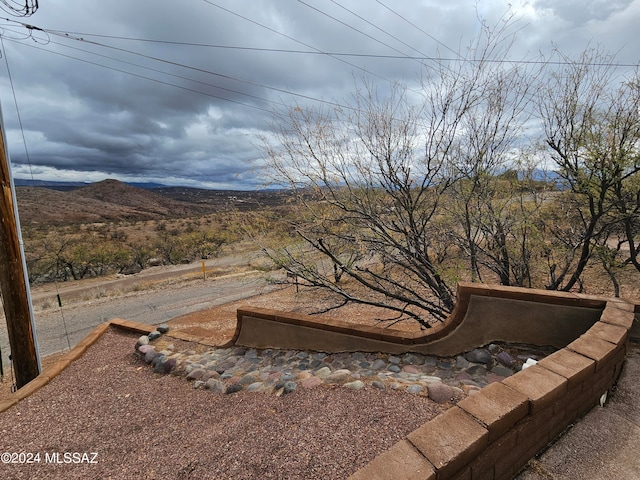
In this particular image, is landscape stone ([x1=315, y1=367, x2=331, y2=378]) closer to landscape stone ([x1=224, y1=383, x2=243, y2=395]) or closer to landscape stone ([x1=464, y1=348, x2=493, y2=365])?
landscape stone ([x1=224, y1=383, x2=243, y2=395])

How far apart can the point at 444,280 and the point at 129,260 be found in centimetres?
2396

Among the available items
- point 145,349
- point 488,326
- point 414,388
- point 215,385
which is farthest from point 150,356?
point 488,326

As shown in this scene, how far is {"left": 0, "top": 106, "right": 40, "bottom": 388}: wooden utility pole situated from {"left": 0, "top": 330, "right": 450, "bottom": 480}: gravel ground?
1.25m

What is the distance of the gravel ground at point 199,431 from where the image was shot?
231 cm

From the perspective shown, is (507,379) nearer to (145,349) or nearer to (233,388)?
(233,388)

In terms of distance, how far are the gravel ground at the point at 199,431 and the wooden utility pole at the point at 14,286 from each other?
125 centimetres

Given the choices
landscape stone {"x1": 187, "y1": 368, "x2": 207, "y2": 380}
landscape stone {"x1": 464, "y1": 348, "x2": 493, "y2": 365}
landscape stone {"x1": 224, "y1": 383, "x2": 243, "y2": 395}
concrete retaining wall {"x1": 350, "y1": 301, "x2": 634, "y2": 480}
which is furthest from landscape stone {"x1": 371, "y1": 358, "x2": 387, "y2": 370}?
landscape stone {"x1": 187, "y1": 368, "x2": 207, "y2": 380}

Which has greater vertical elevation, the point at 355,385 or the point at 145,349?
the point at 355,385

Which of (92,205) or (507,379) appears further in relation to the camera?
(92,205)

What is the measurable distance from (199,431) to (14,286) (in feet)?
14.9

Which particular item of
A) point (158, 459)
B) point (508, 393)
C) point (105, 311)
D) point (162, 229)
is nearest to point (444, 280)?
point (508, 393)

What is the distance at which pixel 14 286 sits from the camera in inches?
206

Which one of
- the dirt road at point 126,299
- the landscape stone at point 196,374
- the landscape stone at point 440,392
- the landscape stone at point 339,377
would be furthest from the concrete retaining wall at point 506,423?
the dirt road at point 126,299

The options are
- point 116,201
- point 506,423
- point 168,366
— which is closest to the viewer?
point 506,423
